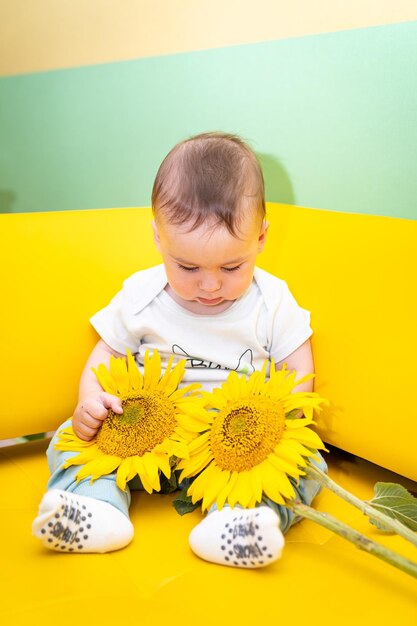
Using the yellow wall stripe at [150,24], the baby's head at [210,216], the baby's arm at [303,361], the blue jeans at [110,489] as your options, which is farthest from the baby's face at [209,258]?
the yellow wall stripe at [150,24]

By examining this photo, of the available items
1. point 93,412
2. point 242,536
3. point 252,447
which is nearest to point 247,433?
point 252,447

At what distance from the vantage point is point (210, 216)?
1.07m

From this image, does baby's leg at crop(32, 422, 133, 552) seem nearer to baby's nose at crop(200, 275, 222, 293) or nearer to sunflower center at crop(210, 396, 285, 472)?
sunflower center at crop(210, 396, 285, 472)

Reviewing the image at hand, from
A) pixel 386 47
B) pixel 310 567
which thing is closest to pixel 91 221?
pixel 386 47

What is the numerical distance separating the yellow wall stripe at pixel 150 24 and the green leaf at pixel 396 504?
0.85 meters

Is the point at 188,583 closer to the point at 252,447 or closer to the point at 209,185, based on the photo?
the point at 252,447

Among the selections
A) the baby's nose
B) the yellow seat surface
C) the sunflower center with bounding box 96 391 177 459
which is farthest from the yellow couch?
the baby's nose

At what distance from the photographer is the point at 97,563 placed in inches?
38.0

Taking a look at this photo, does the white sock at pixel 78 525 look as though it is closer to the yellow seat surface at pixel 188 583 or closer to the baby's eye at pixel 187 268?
the yellow seat surface at pixel 188 583

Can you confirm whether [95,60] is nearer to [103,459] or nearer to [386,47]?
[386,47]

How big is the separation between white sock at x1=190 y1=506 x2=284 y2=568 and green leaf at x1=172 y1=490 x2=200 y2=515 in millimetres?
92

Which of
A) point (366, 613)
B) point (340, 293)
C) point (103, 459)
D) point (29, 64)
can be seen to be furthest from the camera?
point (29, 64)

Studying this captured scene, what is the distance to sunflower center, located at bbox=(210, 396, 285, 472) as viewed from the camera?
1.00 meters

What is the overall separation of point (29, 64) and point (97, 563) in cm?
140
